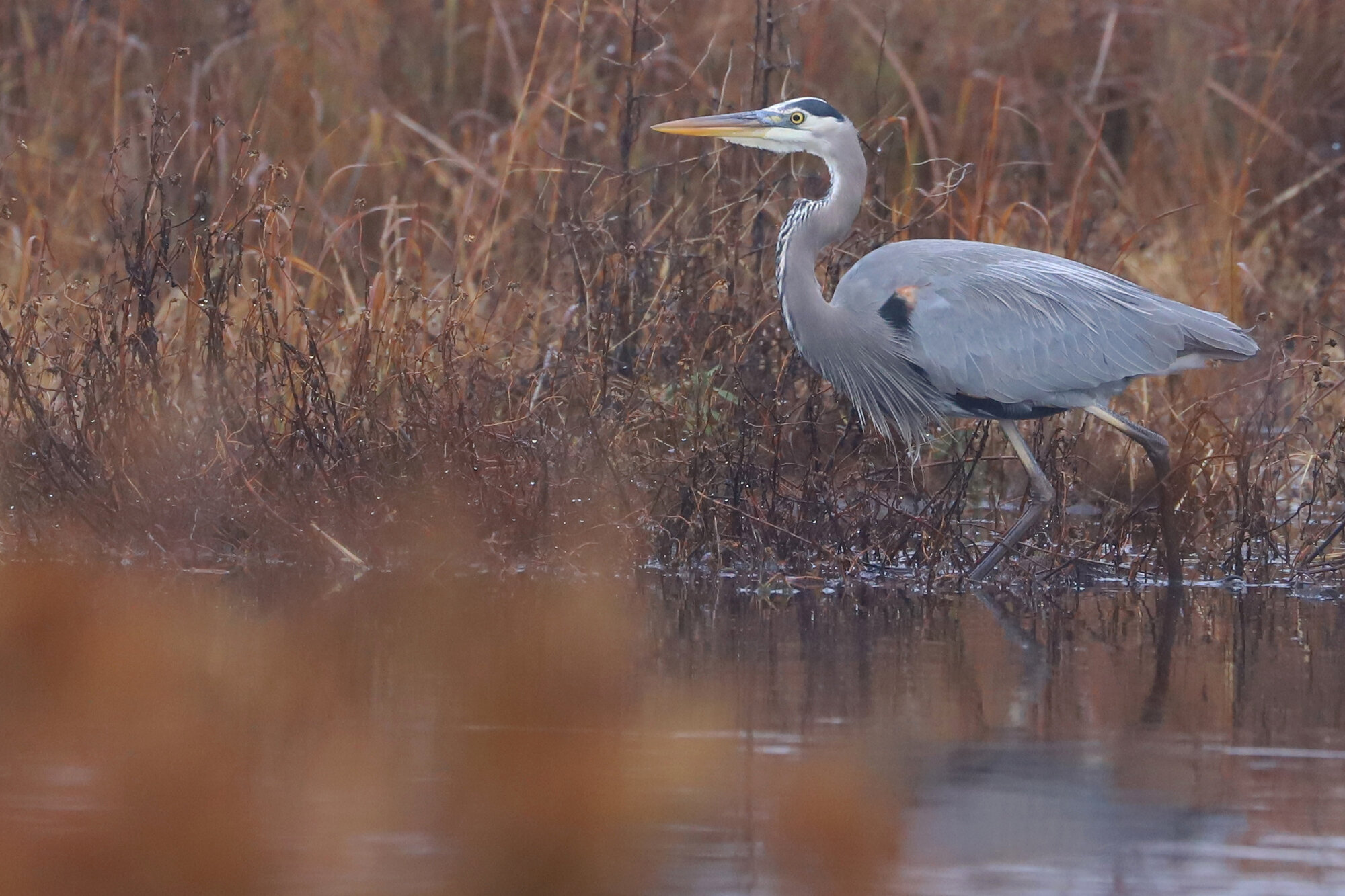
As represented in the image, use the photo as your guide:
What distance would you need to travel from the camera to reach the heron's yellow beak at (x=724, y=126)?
681 cm

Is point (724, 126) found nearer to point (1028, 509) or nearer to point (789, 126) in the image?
point (789, 126)

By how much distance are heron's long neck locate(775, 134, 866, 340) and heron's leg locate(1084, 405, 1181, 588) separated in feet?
3.15

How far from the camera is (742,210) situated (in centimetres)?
783

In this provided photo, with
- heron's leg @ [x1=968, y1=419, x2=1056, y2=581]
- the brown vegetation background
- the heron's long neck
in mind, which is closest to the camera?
heron's leg @ [x1=968, y1=419, x2=1056, y2=581]

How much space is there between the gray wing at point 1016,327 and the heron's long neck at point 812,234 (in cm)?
12

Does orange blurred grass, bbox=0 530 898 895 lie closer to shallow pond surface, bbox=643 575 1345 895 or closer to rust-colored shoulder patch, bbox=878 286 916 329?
shallow pond surface, bbox=643 575 1345 895

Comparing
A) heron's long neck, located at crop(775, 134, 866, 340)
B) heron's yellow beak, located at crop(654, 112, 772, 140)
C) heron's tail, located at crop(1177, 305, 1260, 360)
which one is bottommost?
heron's tail, located at crop(1177, 305, 1260, 360)

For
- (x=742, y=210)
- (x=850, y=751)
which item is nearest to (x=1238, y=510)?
(x=742, y=210)

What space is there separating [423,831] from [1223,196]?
6.65 metres

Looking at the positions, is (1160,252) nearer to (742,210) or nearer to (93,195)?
(742,210)

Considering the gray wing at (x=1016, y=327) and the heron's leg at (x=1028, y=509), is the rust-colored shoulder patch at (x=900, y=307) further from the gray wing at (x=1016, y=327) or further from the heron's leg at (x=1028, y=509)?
the heron's leg at (x=1028, y=509)

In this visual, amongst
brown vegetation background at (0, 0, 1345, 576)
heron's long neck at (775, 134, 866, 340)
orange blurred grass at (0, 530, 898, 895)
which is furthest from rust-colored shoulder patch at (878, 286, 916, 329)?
Answer: orange blurred grass at (0, 530, 898, 895)

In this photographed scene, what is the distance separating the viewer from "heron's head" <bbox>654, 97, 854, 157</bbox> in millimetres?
6867

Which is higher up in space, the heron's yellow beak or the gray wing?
the heron's yellow beak
